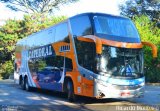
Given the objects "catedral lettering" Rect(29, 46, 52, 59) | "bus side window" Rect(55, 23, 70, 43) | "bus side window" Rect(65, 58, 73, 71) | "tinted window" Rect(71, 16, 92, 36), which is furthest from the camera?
"catedral lettering" Rect(29, 46, 52, 59)

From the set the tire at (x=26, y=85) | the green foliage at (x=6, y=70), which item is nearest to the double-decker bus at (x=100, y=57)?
the tire at (x=26, y=85)

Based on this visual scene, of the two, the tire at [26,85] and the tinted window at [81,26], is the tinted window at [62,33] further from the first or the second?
the tire at [26,85]

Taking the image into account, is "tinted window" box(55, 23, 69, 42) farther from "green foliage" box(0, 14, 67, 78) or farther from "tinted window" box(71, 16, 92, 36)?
"green foliage" box(0, 14, 67, 78)

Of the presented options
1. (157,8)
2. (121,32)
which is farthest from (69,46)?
(157,8)

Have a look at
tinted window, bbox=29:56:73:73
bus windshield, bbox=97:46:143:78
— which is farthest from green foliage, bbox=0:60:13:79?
bus windshield, bbox=97:46:143:78

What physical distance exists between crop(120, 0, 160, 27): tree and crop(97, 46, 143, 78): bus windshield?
4494 cm

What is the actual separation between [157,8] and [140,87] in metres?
47.0

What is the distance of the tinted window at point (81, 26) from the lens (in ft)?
53.1

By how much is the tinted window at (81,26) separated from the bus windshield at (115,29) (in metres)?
0.38

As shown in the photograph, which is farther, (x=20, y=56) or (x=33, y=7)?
(x=33, y=7)

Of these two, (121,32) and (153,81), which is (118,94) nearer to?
(121,32)

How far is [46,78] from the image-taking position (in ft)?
68.7

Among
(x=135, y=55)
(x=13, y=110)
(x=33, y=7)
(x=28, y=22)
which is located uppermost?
(x=33, y=7)

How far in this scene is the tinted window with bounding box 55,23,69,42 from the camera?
18.1 m
